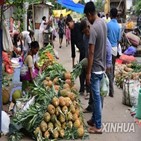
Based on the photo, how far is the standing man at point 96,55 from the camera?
5465mm

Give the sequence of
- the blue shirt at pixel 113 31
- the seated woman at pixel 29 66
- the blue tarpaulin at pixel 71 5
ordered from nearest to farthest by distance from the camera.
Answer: the seated woman at pixel 29 66 → the blue shirt at pixel 113 31 → the blue tarpaulin at pixel 71 5

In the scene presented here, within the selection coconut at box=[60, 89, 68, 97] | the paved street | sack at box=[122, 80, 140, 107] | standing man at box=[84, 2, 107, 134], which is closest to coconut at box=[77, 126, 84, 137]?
the paved street

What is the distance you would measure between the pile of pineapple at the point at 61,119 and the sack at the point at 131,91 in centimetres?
199

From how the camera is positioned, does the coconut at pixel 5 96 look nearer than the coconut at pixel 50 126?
No

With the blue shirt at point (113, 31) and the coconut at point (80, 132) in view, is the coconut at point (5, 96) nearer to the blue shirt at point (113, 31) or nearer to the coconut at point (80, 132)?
the coconut at point (80, 132)

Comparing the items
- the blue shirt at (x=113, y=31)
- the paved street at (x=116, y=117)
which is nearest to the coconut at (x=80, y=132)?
the paved street at (x=116, y=117)

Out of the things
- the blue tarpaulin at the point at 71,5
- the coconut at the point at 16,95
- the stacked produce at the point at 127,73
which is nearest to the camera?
the coconut at the point at 16,95

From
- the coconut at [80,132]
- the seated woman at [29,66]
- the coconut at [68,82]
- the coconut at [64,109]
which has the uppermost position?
the seated woman at [29,66]

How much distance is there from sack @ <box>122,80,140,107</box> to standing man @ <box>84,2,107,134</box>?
195cm

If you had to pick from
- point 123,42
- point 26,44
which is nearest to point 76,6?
point 26,44

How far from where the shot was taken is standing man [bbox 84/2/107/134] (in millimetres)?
5465

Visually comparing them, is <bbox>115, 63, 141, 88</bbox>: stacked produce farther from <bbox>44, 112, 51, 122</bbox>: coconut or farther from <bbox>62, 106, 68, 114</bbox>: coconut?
<bbox>44, 112, 51, 122</bbox>: coconut

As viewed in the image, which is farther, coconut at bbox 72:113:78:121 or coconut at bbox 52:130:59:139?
coconut at bbox 72:113:78:121

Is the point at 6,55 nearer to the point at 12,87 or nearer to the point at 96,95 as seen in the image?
the point at 12,87
